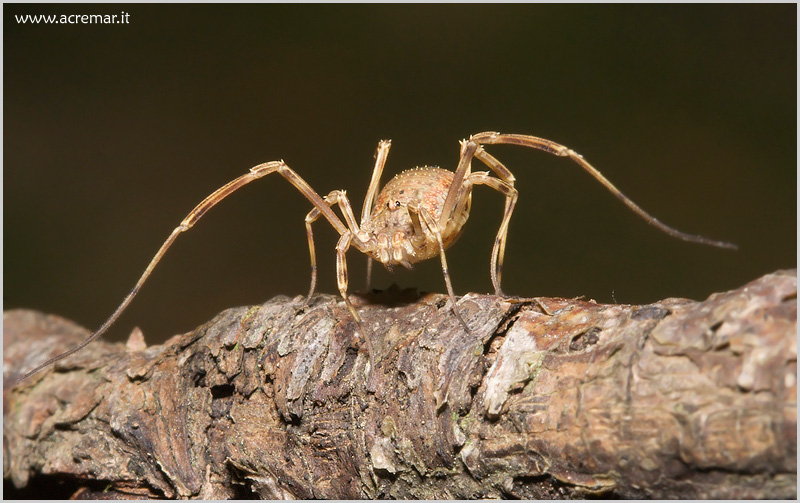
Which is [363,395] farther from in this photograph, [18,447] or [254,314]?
[18,447]

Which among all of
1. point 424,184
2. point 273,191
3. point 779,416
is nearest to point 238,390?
point 424,184

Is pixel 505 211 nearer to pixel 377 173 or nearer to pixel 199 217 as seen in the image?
pixel 377 173

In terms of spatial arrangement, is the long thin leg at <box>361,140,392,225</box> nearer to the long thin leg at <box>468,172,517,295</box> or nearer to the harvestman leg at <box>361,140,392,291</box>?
the harvestman leg at <box>361,140,392,291</box>

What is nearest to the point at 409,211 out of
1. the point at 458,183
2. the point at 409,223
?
the point at 409,223

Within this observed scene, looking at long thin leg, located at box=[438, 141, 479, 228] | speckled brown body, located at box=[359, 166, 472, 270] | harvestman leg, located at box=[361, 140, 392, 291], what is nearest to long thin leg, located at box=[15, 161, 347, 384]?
speckled brown body, located at box=[359, 166, 472, 270]

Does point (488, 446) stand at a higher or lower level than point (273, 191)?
lower

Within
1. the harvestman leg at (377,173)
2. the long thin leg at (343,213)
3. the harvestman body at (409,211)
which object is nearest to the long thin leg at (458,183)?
the harvestman body at (409,211)
